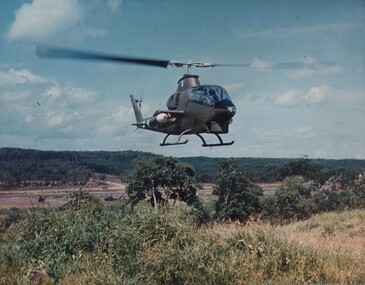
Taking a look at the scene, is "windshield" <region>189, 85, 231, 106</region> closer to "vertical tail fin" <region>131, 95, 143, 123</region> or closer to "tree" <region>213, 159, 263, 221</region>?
"vertical tail fin" <region>131, 95, 143, 123</region>

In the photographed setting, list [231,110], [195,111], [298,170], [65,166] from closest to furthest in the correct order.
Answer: [231,110] → [195,111] → [65,166] → [298,170]

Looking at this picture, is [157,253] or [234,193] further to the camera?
[234,193]

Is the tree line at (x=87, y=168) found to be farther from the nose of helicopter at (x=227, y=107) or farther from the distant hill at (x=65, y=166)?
the nose of helicopter at (x=227, y=107)

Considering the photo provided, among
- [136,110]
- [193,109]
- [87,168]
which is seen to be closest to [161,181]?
[87,168]

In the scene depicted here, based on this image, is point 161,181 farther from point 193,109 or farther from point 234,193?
point 193,109

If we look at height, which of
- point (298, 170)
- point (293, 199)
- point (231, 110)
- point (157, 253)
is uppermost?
point (231, 110)

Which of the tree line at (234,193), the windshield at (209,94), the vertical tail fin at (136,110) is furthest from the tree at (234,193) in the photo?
the windshield at (209,94)
